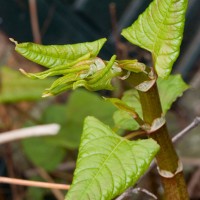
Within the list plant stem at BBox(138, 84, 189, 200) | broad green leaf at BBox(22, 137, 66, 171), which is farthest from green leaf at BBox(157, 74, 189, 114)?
broad green leaf at BBox(22, 137, 66, 171)

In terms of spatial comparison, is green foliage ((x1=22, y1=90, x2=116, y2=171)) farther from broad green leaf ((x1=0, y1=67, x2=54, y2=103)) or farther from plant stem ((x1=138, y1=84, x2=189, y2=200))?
plant stem ((x1=138, y1=84, x2=189, y2=200))

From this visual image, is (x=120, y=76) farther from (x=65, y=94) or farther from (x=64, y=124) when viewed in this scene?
(x=65, y=94)

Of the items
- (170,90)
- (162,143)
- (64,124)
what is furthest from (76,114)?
(162,143)

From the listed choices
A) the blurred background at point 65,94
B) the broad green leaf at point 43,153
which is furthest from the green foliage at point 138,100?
the broad green leaf at point 43,153

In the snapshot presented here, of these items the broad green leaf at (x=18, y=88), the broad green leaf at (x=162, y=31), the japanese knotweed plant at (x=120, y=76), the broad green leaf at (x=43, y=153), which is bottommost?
the broad green leaf at (x=43, y=153)

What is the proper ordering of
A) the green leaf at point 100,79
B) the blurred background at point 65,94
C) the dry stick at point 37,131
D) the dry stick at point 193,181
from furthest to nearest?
the blurred background at point 65,94, the dry stick at point 193,181, the dry stick at point 37,131, the green leaf at point 100,79

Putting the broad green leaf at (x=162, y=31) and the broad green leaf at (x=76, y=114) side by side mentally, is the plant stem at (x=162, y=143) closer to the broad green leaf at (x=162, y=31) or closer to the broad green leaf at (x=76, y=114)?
the broad green leaf at (x=162, y=31)

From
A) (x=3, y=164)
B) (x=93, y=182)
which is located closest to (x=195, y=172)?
(x=3, y=164)
